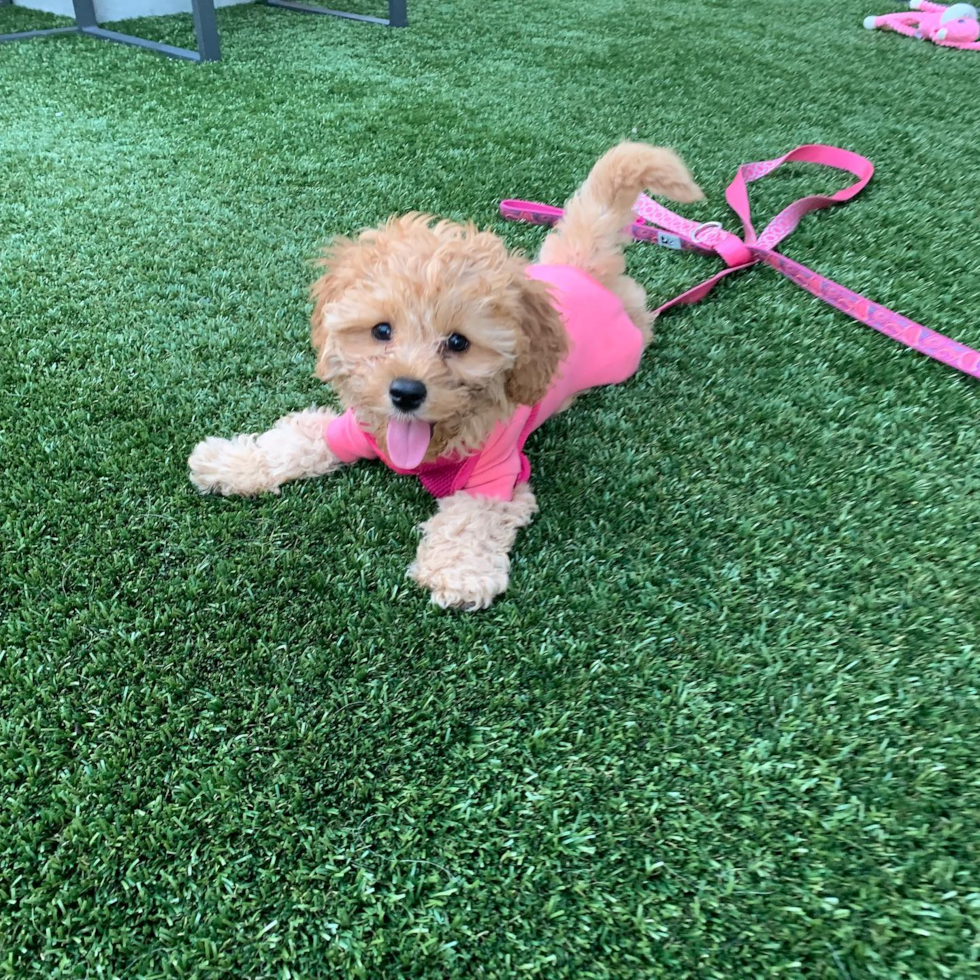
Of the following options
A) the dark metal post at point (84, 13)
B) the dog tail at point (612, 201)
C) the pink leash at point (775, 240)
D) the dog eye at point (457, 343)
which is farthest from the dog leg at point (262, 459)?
the dark metal post at point (84, 13)

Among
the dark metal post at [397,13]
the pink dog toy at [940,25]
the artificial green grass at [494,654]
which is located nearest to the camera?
the artificial green grass at [494,654]

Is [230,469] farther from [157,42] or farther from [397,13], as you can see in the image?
[397,13]

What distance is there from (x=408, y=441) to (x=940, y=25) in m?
6.06

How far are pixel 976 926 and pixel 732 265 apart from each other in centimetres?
207

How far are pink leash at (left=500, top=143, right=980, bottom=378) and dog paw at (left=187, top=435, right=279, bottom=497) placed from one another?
138 cm

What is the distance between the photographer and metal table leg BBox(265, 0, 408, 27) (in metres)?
5.09

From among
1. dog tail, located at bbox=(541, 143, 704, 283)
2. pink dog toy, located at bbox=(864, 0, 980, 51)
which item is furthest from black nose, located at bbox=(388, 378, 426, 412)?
pink dog toy, located at bbox=(864, 0, 980, 51)

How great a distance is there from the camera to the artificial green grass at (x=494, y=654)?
101 cm

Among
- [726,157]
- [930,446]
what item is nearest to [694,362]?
[930,446]

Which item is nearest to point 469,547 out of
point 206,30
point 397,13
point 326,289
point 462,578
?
point 462,578

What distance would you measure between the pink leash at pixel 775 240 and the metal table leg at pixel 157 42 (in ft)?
9.03

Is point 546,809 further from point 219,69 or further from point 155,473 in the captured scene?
point 219,69

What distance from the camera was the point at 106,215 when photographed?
8.68 ft

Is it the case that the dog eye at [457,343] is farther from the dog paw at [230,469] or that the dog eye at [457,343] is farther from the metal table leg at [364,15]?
the metal table leg at [364,15]
